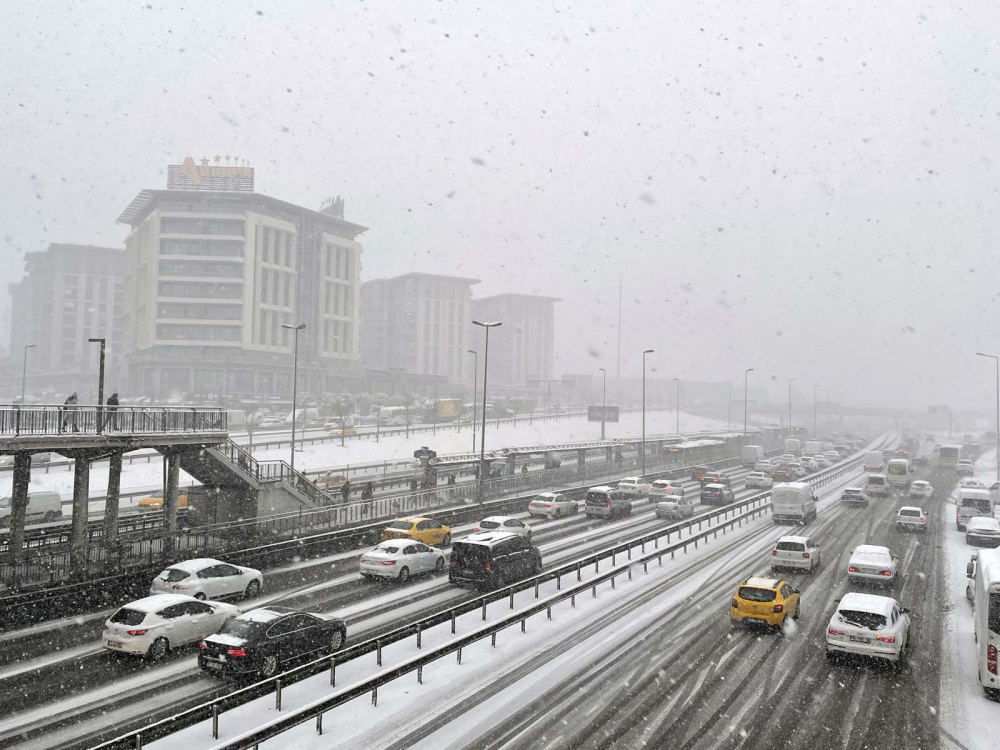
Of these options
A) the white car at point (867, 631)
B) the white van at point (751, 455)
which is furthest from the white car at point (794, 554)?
the white van at point (751, 455)

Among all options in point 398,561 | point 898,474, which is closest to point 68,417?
point 398,561

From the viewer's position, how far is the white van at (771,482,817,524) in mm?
36625

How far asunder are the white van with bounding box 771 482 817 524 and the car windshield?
22588mm

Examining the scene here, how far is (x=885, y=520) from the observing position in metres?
40.1

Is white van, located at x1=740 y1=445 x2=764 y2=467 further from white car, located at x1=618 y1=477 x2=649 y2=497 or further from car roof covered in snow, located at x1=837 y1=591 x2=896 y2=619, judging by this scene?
car roof covered in snow, located at x1=837 y1=591 x2=896 y2=619

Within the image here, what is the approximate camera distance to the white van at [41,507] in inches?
1286

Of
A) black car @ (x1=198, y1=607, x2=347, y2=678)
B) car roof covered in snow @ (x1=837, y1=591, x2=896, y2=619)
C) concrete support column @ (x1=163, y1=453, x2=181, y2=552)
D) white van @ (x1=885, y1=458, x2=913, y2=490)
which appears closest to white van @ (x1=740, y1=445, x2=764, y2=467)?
white van @ (x1=885, y1=458, x2=913, y2=490)

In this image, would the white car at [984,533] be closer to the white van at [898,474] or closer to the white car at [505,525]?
the white car at [505,525]

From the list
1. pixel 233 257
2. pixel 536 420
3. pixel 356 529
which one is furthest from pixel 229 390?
pixel 356 529

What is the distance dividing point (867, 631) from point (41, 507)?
34552mm

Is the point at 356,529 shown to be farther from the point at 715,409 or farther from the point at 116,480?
the point at 715,409

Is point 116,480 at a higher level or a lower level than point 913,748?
higher

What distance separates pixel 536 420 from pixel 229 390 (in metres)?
51.9

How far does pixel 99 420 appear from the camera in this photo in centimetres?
2245
